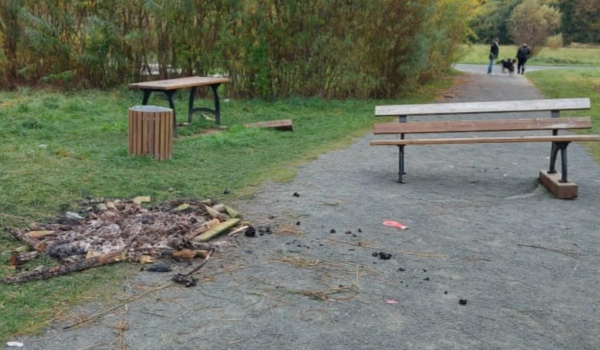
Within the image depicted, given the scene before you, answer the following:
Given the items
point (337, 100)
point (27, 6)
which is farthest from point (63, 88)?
point (337, 100)

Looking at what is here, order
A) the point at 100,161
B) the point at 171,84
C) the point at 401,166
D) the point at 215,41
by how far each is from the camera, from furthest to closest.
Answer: the point at 215,41 < the point at 171,84 < the point at 100,161 < the point at 401,166

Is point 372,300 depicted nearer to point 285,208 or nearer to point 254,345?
point 254,345

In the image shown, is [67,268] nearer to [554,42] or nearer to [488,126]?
[488,126]

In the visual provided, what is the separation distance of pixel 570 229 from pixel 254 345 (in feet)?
9.93

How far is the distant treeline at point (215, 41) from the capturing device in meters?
12.7

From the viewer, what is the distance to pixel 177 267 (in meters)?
3.86

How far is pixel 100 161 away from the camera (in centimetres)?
662

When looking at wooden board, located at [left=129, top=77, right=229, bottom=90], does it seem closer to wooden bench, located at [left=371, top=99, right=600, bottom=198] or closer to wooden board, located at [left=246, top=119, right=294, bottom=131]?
wooden board, located at [left=246, top=119, right=294, bottom=131]

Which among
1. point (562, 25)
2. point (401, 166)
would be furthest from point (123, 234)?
point (562, 25)

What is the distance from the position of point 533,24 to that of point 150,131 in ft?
134

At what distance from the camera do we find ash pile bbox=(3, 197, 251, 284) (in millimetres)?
3836

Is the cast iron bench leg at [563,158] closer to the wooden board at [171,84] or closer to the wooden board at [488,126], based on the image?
the wooden board at [488,126]

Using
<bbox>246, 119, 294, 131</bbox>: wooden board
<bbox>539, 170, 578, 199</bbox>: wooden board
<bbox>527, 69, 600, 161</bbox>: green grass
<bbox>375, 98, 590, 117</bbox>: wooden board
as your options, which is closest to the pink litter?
<bbox>539, 170, 578, 199</bbox>: wooden board

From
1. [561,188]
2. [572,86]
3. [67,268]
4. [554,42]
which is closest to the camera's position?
[67,268]
